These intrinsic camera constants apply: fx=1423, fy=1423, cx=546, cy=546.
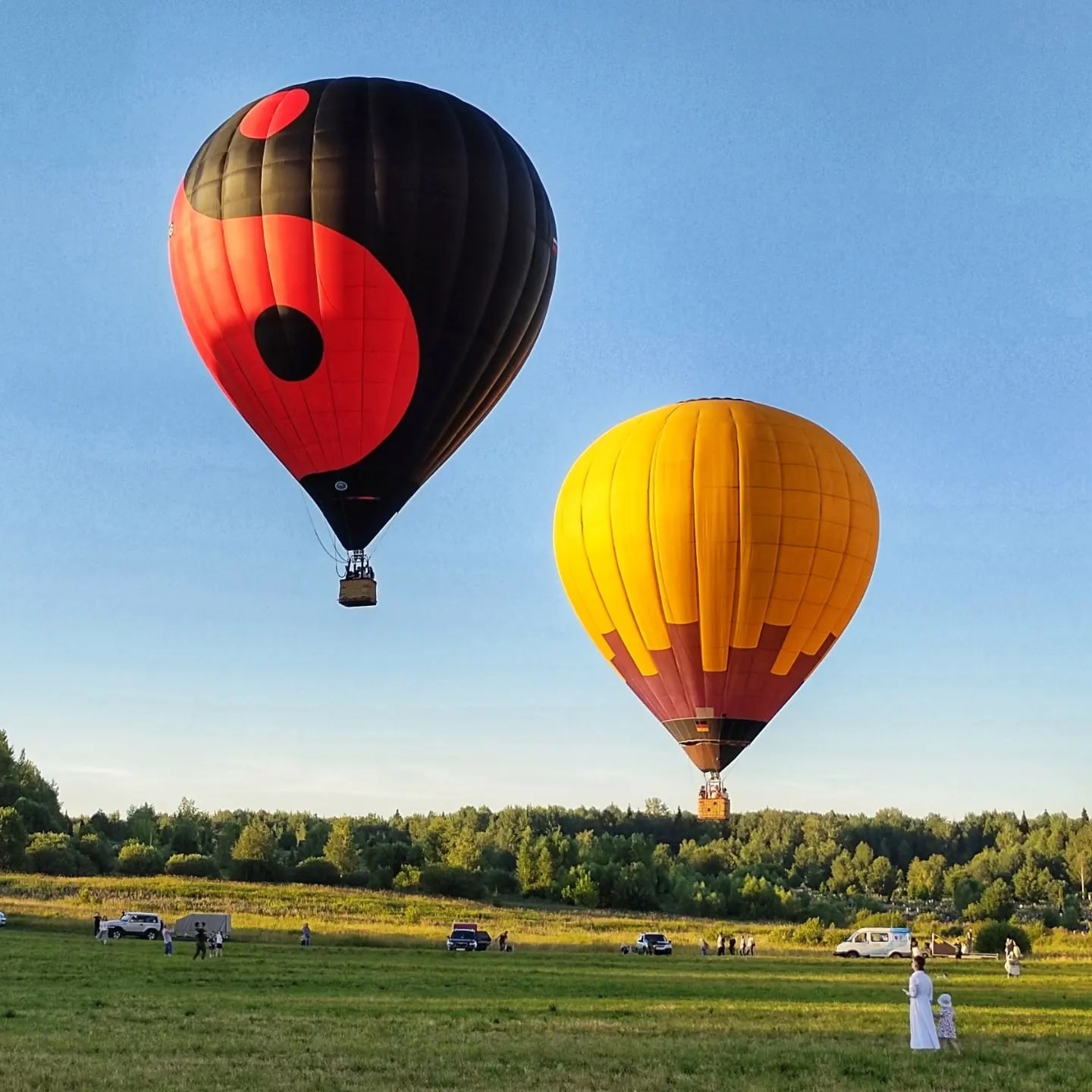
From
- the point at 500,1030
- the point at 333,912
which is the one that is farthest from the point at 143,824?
the point at 500,1030

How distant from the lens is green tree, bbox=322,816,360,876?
10484cm

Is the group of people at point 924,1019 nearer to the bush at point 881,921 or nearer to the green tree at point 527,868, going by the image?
the bush at point 881,921

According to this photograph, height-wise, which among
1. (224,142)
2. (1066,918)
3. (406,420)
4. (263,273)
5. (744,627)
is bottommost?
(1066,918)

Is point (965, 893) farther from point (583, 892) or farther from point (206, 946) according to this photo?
point (206, 946)

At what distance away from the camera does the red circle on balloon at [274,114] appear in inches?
1102

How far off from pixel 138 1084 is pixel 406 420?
17.7 metres

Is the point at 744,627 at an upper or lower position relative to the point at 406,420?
lower

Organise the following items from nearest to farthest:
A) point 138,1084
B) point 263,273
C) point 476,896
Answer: point 138,1084 → point 263,273 → point 476,896

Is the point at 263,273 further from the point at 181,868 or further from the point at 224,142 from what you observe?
the point at 181,868

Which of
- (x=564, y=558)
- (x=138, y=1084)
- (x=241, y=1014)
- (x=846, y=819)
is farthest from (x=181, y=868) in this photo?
(x=846, y=819)

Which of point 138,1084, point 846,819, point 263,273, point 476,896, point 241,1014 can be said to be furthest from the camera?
point 846,819

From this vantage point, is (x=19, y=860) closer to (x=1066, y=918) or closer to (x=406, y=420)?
(x=1066, y=918)

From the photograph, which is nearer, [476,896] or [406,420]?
[406,420]

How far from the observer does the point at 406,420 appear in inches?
1118
